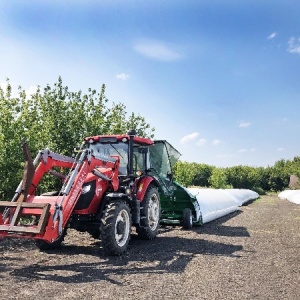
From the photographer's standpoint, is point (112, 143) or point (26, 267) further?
point (112, 143)

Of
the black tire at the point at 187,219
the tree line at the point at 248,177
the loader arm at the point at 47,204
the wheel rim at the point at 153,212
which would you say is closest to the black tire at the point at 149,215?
the wheel rim at the point at 153,212

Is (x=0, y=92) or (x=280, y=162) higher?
(x=280, y=162)

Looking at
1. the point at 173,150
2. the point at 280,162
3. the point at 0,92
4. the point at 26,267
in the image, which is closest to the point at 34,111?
the point at 0,92

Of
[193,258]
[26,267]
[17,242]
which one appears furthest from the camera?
[17,242]

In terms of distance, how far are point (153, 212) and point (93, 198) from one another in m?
2.44

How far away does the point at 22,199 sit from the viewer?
22.0 feet

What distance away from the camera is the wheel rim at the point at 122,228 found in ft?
25.3

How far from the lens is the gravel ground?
16.9ft

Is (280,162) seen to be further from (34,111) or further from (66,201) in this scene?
(66,201)

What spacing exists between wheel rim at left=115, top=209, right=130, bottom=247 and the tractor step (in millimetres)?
1602

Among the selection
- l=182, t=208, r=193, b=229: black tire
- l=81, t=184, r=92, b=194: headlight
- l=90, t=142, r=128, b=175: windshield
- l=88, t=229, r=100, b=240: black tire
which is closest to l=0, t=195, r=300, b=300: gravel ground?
l=88, t=229, r=100, b=240: black tire

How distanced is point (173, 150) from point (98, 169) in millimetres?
3991

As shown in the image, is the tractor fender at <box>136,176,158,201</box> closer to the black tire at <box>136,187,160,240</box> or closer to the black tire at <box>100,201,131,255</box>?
the black tire at <box>136,187,160,240</box>

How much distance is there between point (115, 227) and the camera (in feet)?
24.4
